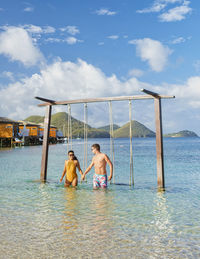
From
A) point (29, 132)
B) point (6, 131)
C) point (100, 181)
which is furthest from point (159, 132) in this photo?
point (29, 132)

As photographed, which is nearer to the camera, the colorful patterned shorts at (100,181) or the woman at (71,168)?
the colorful patterned shorts at (100,181)

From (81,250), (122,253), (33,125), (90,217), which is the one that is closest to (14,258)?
(81,250)

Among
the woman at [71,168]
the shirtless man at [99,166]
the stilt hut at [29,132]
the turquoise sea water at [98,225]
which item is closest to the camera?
the turquoise sea water at [98,225]

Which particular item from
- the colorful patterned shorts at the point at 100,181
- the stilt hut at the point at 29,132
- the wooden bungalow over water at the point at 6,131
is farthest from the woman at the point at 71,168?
the stilt hut at the point at 29,132

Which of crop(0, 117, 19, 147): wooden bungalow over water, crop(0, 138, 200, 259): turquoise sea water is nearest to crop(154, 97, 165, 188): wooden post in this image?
crop(0, 138, 200, 259): turquoise sea water

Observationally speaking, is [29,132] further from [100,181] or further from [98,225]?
[98,225]

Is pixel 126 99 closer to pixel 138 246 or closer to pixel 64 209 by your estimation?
pixel 64 209

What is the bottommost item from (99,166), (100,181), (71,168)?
(100,181)

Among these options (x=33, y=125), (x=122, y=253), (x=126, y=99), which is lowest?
(x=122, y=253)

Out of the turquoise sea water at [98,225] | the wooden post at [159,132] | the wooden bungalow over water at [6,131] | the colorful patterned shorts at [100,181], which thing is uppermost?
the wooden bungalow over water at [6,131]

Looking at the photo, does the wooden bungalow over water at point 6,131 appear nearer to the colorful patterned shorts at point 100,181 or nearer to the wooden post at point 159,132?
the colorful patterned shorts at point 100,181

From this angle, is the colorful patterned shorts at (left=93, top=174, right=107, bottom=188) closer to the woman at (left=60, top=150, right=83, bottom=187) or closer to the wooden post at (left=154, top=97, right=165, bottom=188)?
the woman at (left=60, top=150, right=83, bottom=187)

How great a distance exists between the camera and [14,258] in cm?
411

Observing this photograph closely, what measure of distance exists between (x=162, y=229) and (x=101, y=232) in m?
1.23
